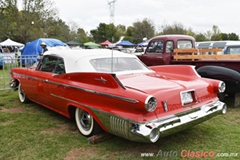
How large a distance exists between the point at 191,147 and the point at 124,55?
2.05 m

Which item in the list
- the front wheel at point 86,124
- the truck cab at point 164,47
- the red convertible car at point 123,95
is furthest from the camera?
the truck cab at point 164,47

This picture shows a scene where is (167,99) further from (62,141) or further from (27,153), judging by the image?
(27,153)

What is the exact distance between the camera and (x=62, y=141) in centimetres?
352

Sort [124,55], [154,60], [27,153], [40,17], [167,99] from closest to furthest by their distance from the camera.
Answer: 1. [167,99]
2. [27,153]
3. [124,55]
4. [154,60]
5. [40,17]

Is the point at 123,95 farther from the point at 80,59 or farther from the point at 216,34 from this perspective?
the point at 216,34

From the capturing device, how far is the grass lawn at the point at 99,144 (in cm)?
306

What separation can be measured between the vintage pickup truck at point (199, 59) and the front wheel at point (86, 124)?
2929mm

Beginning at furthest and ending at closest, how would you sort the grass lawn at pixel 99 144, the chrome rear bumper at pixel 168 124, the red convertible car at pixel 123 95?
the grass lawn at pixel 99 144
the red convertible car at pixel 123 95
the chrome rear bumper at pixel 168 124

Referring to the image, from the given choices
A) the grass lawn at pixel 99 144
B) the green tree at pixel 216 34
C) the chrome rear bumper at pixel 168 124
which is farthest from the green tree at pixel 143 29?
the chrome rear bumper at pixel 168 124

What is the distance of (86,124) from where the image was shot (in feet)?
12.2

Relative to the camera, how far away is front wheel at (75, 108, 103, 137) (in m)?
3.44

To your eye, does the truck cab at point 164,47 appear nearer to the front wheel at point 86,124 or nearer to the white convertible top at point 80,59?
the white convertible top at point 80,59

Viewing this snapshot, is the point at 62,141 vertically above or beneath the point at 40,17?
beneath

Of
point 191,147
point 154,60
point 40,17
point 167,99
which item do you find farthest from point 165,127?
point 40,17
